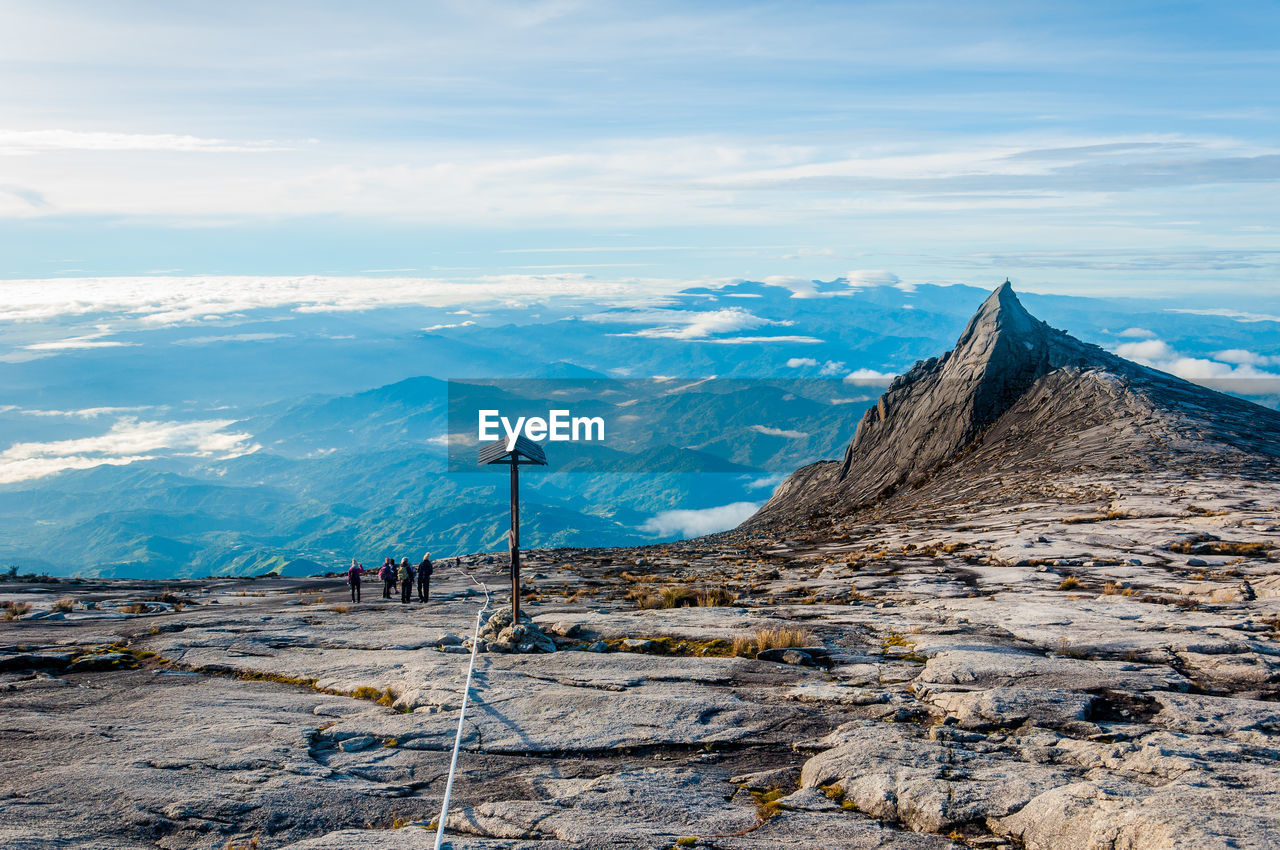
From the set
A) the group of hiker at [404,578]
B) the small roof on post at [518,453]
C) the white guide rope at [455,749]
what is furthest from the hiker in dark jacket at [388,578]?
the small roof on post at [518,453]

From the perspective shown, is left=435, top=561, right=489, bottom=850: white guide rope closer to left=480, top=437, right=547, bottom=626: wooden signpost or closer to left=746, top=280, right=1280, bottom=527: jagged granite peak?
left=480, top=437, right=547, bottom=626: wooden signpost

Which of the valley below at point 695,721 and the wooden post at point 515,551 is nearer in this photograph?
the valley below at point 695,721

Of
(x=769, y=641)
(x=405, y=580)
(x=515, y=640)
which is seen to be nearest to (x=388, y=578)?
(x=405, y=580)

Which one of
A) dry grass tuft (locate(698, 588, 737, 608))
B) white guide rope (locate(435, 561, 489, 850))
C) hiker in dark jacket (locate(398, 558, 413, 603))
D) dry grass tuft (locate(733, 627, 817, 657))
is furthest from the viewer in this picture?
hiker in dark jacket (locate(398, 558, 413, 603))

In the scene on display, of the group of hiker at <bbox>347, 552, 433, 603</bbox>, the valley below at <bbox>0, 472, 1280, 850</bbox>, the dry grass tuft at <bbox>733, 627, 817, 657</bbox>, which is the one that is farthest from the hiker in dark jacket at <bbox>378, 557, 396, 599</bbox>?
the dry grass tuft at <bbox>733, 627, 817, 657</bbox>

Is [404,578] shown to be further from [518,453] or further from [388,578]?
[518,453]

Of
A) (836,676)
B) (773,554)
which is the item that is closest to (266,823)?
(836,676)

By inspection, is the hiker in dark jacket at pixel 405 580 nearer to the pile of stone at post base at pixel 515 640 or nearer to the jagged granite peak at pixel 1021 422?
the pile of stone at post base at pixel 515 640
